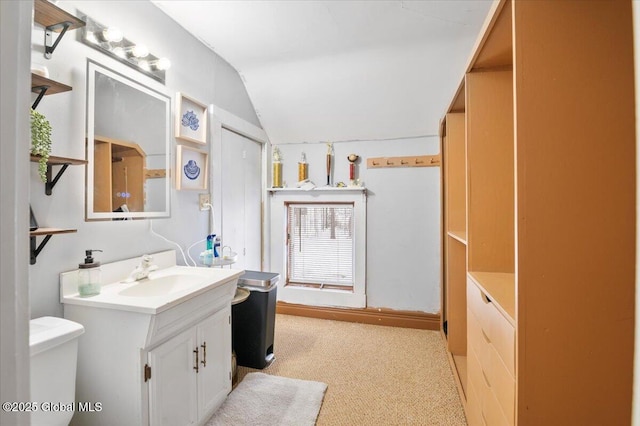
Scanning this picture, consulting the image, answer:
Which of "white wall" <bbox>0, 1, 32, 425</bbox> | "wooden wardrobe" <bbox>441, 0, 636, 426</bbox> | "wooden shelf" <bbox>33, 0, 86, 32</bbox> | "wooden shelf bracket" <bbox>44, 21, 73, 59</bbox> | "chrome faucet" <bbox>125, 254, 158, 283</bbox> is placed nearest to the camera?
"white wall" <bbox>0, 1, 32, 425</bbox>

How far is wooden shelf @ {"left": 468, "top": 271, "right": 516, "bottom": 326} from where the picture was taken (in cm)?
99

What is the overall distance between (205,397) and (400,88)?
270cm

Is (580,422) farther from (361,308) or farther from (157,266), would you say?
(361,308)

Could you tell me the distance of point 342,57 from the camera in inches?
95.3

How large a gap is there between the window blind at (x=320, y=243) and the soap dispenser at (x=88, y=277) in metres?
2.16

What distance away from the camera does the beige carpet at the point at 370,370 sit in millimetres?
1765

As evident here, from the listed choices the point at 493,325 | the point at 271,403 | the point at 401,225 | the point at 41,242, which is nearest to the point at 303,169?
the point at 401,225

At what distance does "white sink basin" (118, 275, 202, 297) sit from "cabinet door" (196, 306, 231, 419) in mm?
247

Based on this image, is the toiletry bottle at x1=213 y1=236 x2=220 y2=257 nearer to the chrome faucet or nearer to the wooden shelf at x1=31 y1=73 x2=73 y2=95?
the chrome faucet

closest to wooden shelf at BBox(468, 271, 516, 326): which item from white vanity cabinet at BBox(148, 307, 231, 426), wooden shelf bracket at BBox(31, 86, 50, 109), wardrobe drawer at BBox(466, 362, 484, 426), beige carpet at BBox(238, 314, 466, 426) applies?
wardrobe drawer at BBox(466, 362, 484, 426)

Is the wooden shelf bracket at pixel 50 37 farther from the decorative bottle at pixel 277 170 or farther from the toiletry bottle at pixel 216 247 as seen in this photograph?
the decorative bottle at pixel 277 170

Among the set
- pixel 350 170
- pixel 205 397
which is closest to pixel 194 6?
pixel 350 170

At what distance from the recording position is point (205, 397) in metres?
1.59

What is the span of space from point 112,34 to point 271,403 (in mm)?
2242
